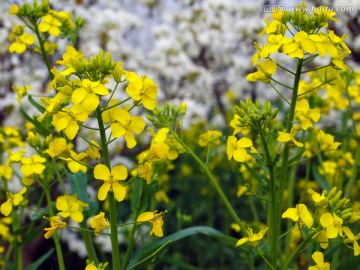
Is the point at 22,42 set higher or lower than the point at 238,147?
higher

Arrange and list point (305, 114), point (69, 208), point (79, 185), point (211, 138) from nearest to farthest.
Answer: point (305, 114), point (69, 208), point (211, 138), point (79, 185)

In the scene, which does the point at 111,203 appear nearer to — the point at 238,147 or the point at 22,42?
the point at 238,147

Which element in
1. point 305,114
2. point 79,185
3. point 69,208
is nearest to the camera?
point 305,114

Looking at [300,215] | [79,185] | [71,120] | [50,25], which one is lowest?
[79,185]

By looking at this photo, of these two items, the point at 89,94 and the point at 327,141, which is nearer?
the point at 89,94

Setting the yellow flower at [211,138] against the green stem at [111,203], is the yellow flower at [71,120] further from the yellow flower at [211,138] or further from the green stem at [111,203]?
the yellow flower at [211,138]

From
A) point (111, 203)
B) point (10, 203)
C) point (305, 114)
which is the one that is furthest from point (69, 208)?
point (305, 114)

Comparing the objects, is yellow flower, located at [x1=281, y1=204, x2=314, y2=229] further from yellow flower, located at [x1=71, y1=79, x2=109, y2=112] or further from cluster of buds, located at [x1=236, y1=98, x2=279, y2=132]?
yellow flower, located at [x1=71, y1=79, x2=109, y2=112]

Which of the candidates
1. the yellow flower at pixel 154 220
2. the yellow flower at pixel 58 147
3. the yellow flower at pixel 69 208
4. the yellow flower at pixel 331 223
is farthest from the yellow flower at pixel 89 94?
the yellow flower at pixel 331 223
